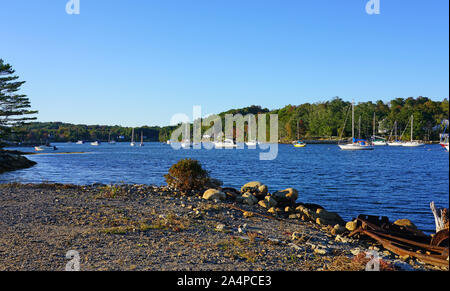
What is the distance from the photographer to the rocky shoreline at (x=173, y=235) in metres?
6.59

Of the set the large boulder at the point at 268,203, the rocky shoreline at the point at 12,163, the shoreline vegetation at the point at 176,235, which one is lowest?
the rocky shoreline at the point at 12,163

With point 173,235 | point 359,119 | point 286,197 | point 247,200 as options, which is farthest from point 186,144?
point 173,235

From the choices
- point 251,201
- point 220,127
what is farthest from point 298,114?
point 251,201

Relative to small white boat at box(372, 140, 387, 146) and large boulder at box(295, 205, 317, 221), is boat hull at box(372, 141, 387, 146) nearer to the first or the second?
small white boat at box(372, 140, 387, 146)

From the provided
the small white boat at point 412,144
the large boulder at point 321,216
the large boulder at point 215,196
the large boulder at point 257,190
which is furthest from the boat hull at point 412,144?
the large boulder at point 215,196

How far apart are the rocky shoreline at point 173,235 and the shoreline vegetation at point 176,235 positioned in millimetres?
21

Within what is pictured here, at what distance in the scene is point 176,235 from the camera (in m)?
8.62

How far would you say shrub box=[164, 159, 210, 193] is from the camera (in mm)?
16103

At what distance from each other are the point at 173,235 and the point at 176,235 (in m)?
0.08

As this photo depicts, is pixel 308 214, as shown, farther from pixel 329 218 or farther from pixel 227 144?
pixel 227 144

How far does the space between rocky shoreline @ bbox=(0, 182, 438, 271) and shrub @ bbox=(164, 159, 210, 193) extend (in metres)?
1.60

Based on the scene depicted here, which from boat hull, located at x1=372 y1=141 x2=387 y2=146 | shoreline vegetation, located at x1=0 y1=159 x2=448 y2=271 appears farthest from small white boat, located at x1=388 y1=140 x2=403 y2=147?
shoreline vegetation, located at x1=0 y1=159 x2=448 y2=271

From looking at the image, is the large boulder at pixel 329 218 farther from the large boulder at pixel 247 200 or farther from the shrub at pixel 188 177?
the shrub at pixel 188 177
